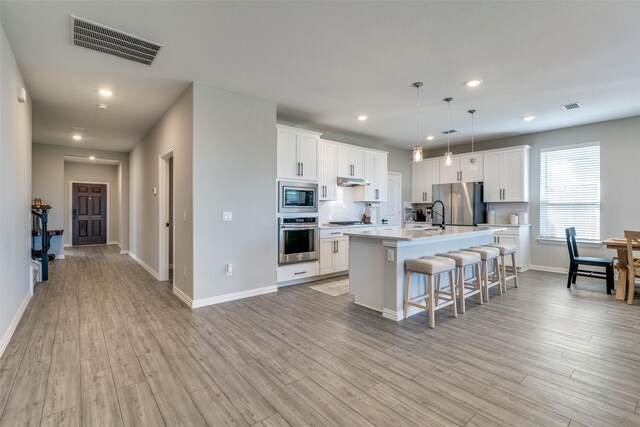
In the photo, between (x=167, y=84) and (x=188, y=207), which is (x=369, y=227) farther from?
(x=167, y=84)

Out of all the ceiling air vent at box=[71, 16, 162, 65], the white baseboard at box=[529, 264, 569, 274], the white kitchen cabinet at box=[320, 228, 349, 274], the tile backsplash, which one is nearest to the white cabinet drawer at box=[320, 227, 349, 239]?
the white kitchen cabinet at box=[320, 228, 349, 274]

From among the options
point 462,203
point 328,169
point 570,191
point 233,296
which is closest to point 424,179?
point 462,203

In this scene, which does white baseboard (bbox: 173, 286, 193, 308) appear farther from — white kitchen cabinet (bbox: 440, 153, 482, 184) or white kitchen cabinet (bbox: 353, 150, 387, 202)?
white kitchen cabinet (bbox: 440, 153, 482, 184)

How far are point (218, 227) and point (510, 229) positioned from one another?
5.31m

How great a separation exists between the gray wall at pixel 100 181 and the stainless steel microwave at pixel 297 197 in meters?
7.53

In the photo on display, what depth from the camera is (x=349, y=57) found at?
3.06 m

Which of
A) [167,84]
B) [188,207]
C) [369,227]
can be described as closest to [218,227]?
[188,207]

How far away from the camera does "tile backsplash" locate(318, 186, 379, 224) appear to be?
19.5 ft

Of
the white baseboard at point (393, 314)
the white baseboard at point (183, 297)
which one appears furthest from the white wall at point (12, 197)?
the white baseboard at point (393, 314)

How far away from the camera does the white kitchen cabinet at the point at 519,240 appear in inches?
229

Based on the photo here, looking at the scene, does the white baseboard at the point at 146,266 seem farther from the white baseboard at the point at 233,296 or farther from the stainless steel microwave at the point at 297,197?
the stainless steel microwave at the point at 297,197

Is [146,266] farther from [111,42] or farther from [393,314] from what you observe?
[393,314]

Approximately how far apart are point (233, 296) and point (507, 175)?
222 inches

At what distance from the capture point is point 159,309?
368 cm
